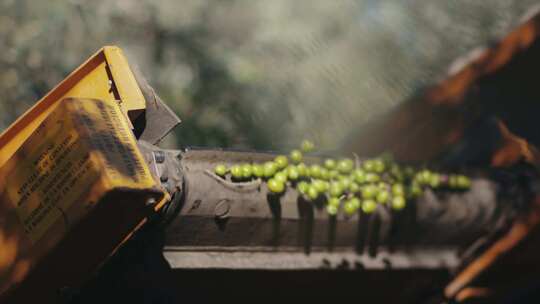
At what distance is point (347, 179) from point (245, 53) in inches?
93.9

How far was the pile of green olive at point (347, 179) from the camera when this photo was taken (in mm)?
3367

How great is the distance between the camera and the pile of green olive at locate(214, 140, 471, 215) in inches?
133

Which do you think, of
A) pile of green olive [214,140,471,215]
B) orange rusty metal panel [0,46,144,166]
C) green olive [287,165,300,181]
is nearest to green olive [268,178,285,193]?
pile of green olive [214,140,471,215]

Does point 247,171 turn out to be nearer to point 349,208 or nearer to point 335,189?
point 335,189

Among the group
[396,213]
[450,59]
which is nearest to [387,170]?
[396,213]

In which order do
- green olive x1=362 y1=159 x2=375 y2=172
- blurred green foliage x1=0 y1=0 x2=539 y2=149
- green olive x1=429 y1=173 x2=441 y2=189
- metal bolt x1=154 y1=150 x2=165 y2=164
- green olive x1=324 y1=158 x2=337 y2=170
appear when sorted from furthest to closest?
blurred green foliage x1=0 y1=0 x2=539 y2=149
green olive x1=429 y1=173 x2=441 y2=189
green olive x1=362 y1=159 x2=375 y2=172
green olive x1=324 y1=158 x2=337 y2=170
metal bolt x1=154 y1=150 x2=165 y2=164

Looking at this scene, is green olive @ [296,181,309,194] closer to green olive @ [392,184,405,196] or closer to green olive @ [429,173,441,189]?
green olive @ [392,184,405,196]

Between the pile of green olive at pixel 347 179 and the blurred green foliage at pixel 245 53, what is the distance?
42.3 inches

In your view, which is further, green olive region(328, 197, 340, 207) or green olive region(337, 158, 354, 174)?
green olive region(337, 158, 354, 174)

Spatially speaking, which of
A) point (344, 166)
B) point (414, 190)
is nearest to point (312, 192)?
point (344, 166)

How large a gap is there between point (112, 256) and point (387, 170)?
2.11m

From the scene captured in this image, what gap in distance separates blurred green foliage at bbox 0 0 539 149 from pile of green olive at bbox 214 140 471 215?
1.07 m

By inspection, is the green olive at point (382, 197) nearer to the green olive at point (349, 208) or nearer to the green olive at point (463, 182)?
the green olive at point (349, 208)

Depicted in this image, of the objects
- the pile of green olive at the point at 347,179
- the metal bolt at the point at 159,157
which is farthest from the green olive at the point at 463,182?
the metal bolt at the point at 159,157
